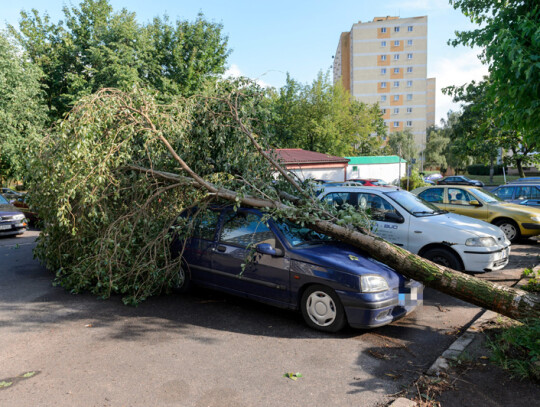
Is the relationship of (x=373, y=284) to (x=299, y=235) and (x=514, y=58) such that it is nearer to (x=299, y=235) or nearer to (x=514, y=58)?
(x=299, y=235)

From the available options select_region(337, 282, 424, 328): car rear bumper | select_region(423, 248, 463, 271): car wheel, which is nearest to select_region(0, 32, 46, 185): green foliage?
select_region(423, 248, 463, 271): car wheel

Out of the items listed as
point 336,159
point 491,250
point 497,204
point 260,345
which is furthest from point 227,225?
point 336,159

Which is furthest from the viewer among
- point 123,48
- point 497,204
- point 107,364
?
point 123,48

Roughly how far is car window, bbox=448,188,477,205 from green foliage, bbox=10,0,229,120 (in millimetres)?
16587

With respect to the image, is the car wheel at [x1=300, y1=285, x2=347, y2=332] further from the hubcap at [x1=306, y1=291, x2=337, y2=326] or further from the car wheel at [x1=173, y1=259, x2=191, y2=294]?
the car wheel at [x1=173, y1=259, x2=191, y2=294]

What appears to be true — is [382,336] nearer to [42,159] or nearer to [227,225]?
[227,225]

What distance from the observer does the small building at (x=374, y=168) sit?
3638 centimetres

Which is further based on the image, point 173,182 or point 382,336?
point 173,182

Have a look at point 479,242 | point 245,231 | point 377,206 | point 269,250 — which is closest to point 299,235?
point 269,250

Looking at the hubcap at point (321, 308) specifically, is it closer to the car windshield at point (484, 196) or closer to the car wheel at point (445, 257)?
the car wheel at point (445, 257)

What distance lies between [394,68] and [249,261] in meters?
76.0

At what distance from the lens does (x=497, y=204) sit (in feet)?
35.3

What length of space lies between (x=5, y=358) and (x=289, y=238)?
356 centimetres

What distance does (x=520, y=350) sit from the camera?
4.18 meters
